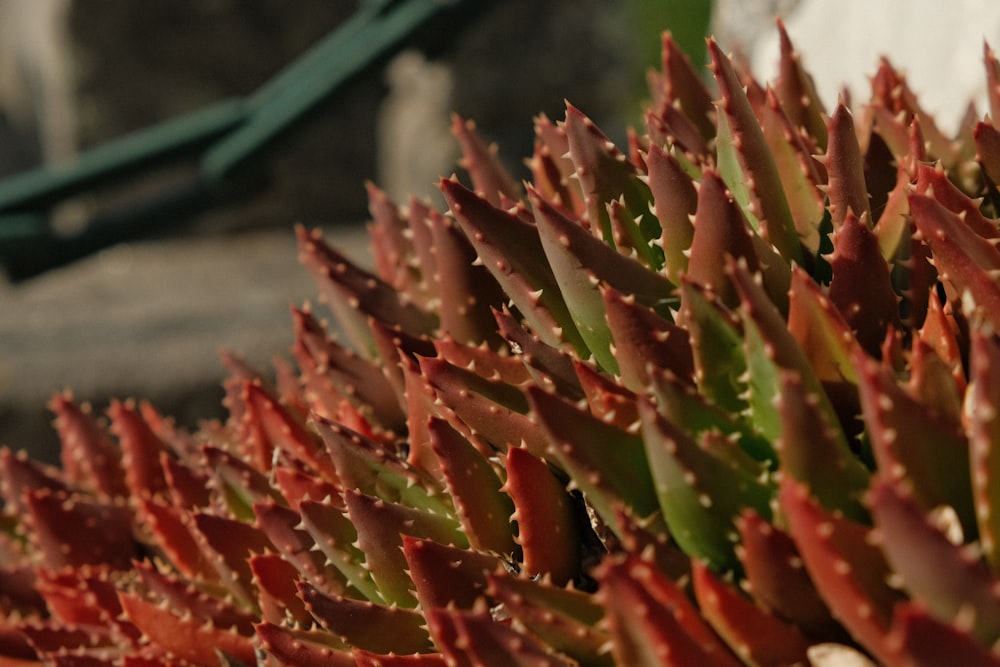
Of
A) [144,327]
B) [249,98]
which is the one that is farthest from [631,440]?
[144,327]

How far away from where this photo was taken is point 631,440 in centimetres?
72

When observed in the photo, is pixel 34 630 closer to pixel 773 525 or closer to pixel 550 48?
pixel 773 525

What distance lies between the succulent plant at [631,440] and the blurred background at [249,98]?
11.7 inches

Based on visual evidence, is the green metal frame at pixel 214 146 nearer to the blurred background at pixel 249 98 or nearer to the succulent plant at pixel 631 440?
the blurred background at pixel 249 98

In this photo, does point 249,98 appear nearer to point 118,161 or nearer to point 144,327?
point 118,161

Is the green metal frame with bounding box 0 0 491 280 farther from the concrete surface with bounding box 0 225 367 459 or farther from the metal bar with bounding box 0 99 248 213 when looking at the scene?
the concrete surface with bounding box 0 225 367 459

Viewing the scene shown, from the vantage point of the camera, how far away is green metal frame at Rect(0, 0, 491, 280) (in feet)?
7.09

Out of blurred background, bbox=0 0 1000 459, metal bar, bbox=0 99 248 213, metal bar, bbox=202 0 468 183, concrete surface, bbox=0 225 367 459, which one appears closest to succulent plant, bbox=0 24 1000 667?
blurred background, bbox=0 0 1000 459

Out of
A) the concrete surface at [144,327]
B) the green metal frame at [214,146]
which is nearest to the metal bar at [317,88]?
the green metal frame at [214,146]

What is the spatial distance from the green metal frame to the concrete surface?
15.6 inches

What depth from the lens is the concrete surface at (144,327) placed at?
124 inches

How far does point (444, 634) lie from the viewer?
70 cm

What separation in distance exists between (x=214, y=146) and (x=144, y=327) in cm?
139

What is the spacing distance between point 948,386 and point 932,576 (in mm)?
163
